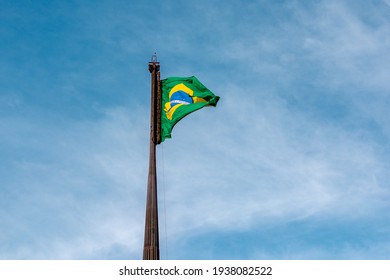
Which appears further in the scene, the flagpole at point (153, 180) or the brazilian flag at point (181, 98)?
the brazilian flag at point (181, 98)

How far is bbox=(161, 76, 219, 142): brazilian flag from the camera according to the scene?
29453 mm

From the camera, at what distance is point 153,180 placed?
26.7m

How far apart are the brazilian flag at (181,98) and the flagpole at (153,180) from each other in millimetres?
417

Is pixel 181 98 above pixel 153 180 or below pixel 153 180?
above

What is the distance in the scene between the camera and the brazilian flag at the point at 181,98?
29453 millimetres

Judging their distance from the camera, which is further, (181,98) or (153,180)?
Result: (181,98)

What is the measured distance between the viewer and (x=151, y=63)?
30219mm

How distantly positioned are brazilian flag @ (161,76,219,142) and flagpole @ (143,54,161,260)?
0.42 meters

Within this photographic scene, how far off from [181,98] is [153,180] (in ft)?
18.0

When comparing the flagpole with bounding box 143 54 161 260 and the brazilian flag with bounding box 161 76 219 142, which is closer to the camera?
the flagpole with bounding box 143 54 161 260
